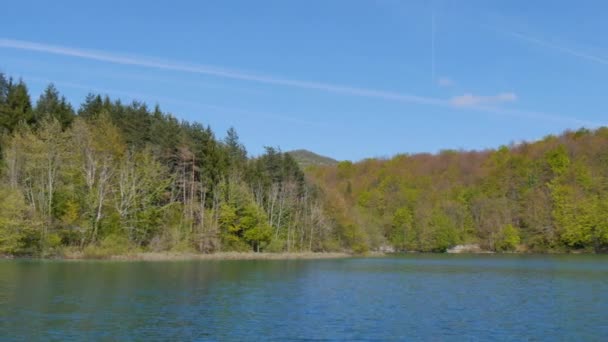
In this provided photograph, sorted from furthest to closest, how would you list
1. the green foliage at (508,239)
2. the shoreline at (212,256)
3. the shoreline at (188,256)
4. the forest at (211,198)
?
the green foliage at (508,239), the forest at (211,198), the shoreline at (212,256), the shoreline at (188,256)

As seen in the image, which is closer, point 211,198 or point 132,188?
point 132,188

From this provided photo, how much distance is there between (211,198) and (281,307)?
5713cm

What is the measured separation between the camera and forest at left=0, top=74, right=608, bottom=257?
231ft

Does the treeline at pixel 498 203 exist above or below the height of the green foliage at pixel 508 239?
above

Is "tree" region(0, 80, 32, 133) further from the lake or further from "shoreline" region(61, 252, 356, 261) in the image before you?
the lake

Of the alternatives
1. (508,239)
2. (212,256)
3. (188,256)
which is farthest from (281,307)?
(508,239)

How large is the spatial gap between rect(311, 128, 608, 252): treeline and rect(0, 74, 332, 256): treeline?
50.2ft

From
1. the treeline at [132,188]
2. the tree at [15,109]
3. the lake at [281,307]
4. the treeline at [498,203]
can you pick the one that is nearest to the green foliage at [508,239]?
the treeline at [498,203]

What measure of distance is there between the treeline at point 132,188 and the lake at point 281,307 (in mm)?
16622

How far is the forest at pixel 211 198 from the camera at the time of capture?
70.4 meters

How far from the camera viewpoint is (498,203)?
496 feet

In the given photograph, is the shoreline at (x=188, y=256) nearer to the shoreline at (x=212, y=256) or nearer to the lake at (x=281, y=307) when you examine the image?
the shoreline at (x=212, y=256)

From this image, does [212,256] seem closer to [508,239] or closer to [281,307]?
[281,307]

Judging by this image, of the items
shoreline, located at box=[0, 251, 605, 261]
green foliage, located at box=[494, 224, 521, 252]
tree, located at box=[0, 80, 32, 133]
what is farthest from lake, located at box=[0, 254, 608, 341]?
green foliage, located at box=[494, 224, 521, 252]
